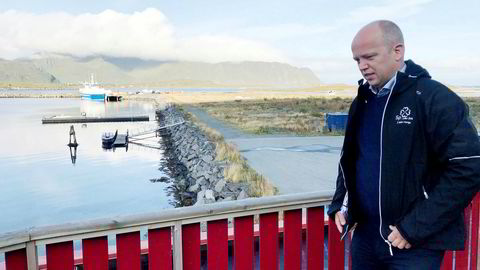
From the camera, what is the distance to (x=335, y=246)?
2.75 m

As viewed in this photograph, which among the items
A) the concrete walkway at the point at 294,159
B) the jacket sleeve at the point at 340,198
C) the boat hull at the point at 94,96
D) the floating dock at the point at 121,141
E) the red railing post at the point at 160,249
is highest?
the boat hull at the point at 94,96

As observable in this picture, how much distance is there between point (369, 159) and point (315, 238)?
0.92 meters

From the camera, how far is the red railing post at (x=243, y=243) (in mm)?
2463

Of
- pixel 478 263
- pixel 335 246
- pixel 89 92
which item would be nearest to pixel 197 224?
pixel 335 246

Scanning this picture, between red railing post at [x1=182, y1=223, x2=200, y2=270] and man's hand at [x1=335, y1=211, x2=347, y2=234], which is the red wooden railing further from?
man's hand at [x1=335, y1=211, x2=347, y2=234]

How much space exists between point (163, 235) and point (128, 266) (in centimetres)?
25

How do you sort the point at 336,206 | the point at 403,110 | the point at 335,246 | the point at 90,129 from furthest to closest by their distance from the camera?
the point at 90,129
the point at 335,246
the point at 336,206
the point at 403,110

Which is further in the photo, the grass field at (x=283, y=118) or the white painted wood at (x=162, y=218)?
the grass field at (x=283, y=118)

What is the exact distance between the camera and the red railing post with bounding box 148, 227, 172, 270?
7.55 feet

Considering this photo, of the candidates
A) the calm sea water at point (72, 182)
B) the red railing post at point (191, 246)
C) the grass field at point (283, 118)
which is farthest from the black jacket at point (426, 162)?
the grass field at point (283, 118)

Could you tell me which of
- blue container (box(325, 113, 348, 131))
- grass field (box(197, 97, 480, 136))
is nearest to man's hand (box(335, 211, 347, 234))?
grass field (box(197, 97, 480, 136))

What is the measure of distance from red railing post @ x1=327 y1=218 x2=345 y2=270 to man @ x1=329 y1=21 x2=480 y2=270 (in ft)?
2.32

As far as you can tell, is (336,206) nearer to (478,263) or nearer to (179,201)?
(478,263)

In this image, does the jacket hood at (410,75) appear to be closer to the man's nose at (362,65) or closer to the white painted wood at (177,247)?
the man's nose at (362,65)
